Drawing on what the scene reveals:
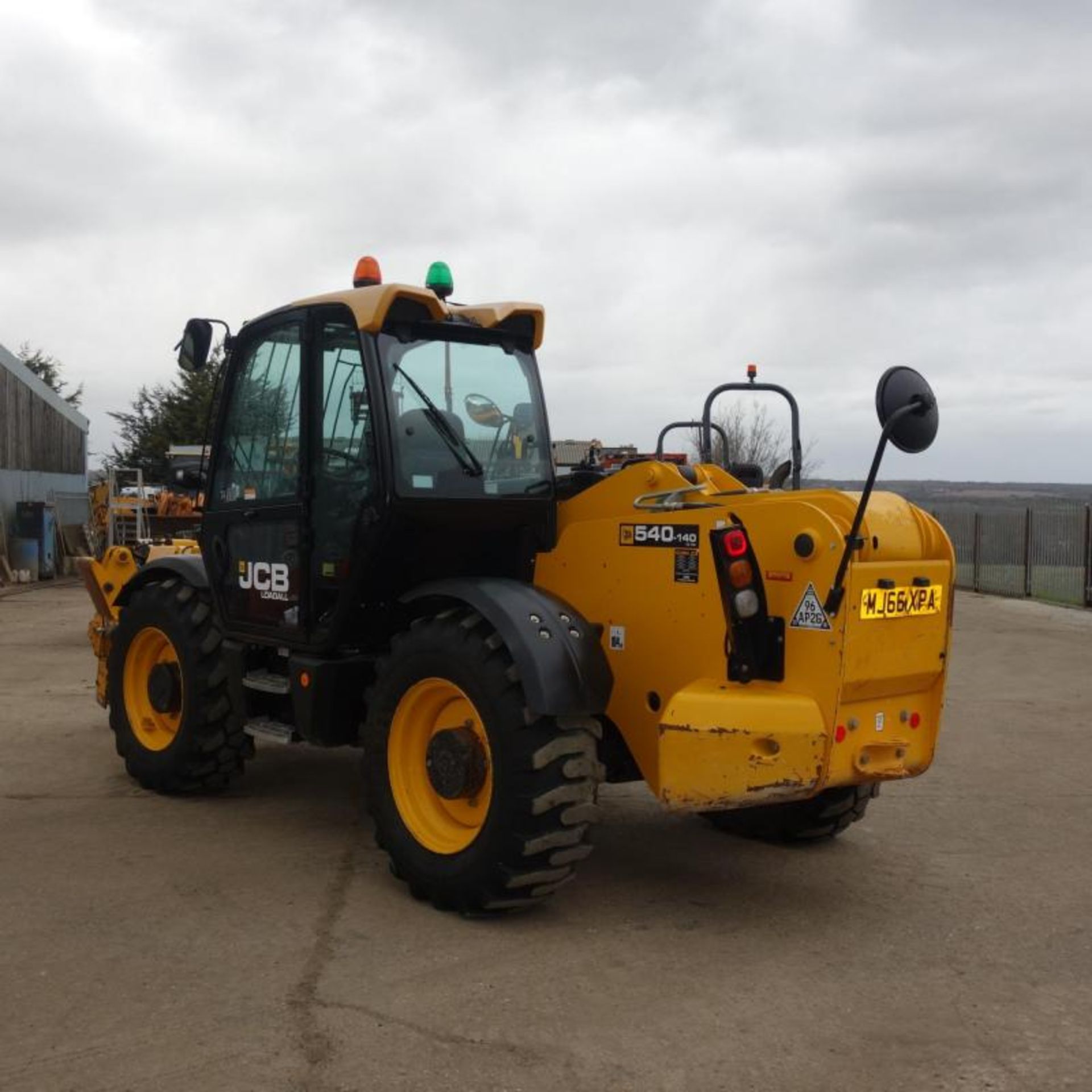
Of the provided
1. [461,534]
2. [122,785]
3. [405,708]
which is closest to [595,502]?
[461,534]

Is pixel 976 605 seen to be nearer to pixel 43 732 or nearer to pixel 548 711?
pixel 43 732

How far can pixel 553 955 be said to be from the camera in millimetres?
4211

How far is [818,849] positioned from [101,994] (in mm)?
3170

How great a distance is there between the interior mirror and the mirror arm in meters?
1.74

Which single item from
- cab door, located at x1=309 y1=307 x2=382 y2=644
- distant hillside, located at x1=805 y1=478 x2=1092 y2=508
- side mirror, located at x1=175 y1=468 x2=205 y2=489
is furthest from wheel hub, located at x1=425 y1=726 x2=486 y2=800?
distant hillside, located at x1=805 y1=478 x2=1092 y2=508

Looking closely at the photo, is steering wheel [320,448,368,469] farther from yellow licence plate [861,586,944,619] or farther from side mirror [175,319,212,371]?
yellow licence plate [861,586,944,619]

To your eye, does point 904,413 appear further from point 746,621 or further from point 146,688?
point 146,688

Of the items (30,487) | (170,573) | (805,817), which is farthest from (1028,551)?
(30,487)

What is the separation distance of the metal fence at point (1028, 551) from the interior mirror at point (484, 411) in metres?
16.2

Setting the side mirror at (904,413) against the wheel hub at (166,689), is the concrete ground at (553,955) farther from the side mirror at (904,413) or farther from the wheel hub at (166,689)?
the side mirror at (904,413)

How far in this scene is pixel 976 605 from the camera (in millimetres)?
20047

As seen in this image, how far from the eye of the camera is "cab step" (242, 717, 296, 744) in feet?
18.3

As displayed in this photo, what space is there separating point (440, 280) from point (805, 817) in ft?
9.79

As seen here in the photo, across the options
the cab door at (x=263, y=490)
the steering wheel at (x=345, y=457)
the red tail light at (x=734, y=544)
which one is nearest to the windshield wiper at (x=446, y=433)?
the steering wheel at (x=345, y=457)
